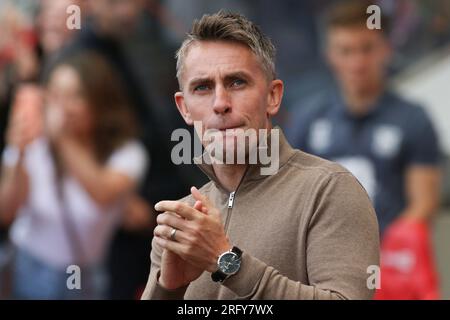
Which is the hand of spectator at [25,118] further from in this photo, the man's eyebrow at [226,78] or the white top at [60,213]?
the man's eyebrow at [226,78]

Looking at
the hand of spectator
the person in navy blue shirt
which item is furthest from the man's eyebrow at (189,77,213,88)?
the hand of spectator

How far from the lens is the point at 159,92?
6.17m

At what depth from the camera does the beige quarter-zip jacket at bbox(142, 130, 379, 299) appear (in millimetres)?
1935

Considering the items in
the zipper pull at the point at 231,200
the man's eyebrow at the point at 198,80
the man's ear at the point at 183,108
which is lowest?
the zipper pull at the point at 231,200

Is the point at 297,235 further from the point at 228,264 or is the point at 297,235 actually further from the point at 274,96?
the point at 274,96

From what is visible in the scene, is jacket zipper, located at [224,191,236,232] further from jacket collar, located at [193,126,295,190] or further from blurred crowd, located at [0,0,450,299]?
blurred crowd, located at [0,0,450,299]

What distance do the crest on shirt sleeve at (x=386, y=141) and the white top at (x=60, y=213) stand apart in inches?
52.3

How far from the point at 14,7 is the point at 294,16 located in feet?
5.63

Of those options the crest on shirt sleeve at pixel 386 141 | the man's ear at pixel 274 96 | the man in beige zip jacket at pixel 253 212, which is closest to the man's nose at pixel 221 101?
→ the man in beige zip jacket at pixel 253 212

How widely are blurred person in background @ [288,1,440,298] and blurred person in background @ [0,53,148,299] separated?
3.30ft

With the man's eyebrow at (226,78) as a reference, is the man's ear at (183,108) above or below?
below

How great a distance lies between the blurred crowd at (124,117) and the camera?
5648 millimetres
